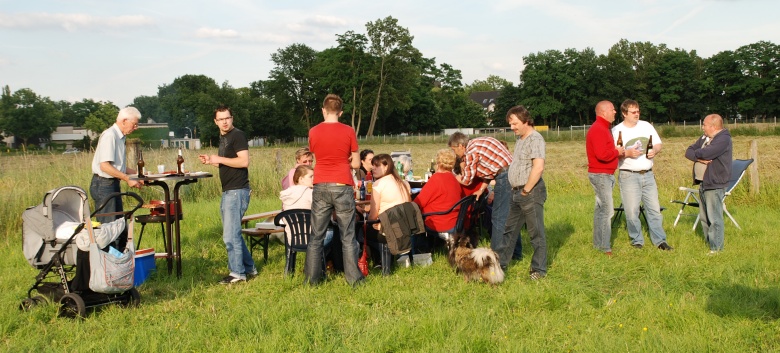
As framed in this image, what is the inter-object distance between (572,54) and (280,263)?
67.8m

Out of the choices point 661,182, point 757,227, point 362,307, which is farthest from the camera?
point 661,182

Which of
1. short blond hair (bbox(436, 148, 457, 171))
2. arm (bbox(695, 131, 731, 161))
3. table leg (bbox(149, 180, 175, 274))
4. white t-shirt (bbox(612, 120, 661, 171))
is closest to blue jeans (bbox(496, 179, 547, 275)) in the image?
short blond hair (bbox(436, 148, 457, 171))

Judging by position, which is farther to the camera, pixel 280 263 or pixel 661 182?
pixel 661 182

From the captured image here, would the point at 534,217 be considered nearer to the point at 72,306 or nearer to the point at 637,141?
the point at 637,141

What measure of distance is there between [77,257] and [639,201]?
5.87 metres

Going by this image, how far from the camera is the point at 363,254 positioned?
596 centimetres

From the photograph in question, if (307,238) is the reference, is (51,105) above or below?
above

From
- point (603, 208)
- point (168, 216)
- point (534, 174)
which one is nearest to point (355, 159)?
point (534, 174)

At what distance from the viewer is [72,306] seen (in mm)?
4738

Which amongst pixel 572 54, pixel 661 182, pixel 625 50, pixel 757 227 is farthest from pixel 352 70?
pixel 757 227

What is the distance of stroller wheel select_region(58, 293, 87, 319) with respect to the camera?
15.3 feet

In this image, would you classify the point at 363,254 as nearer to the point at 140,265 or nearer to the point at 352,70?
the point at 140,265

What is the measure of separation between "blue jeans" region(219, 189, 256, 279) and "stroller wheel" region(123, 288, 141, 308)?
3.12 ft

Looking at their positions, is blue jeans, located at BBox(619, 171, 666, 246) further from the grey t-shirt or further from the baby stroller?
the baby stroller
